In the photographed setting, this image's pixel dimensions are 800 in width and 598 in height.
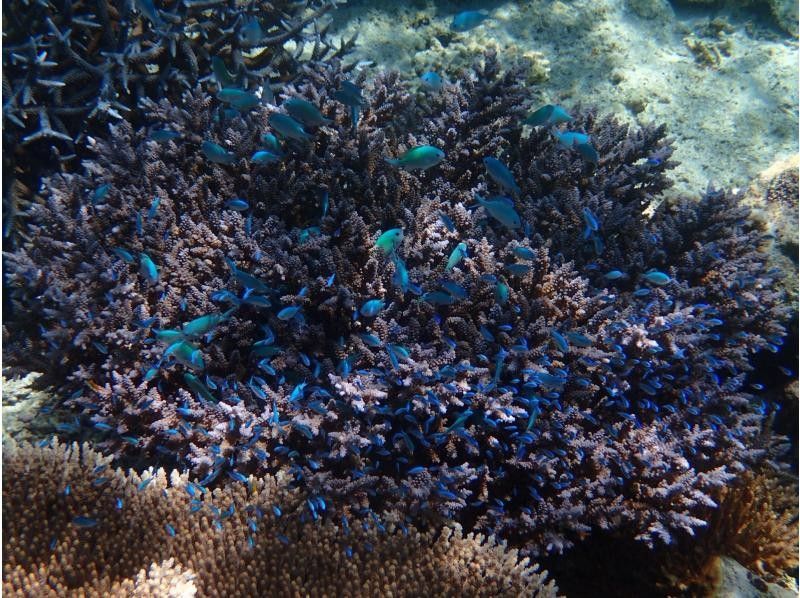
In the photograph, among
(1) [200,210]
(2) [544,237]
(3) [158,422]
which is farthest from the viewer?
(2) [544,237]

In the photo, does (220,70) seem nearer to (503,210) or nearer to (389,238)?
(389,238)

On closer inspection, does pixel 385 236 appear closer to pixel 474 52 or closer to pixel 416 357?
pixel 416 357

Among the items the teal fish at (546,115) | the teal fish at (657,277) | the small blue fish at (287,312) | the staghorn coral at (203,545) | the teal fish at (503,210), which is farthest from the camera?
the teal fish at (546,115)

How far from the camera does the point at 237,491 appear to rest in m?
3.00

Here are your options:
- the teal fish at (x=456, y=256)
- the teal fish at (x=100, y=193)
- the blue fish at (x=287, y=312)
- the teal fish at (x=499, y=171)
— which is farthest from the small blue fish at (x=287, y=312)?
the teal fish at (x=100, y=193)

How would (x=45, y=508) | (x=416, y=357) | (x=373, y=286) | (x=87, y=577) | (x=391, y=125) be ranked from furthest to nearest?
(x=391, y=125) → (x=373, y=286) → (x=416, y=357) → (x=45, y=508) → (x=87, y=577)

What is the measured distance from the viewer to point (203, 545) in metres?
2.82

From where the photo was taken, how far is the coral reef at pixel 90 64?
4.30 meters

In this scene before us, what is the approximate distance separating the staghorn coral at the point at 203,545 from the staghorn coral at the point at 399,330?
21 cm

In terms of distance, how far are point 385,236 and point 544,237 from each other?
1.76m

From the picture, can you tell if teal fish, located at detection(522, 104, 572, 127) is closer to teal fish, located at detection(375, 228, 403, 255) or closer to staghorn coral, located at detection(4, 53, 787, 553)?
A: staghorn coral, located at detection(4, 53, 787, 553)

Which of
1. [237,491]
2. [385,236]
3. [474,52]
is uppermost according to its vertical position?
[474,52]

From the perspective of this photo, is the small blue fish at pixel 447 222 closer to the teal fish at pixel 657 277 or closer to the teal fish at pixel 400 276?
the teal fish at pixel 400 276

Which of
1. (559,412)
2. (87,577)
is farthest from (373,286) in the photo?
(87,577)
